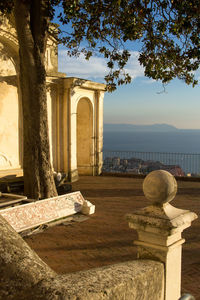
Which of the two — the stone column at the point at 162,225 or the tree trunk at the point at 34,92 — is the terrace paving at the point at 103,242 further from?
the stone column at the point at 162,225

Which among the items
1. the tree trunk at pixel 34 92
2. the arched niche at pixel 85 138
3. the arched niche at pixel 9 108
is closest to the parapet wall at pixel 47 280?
the tree trunk at pixel 34 92

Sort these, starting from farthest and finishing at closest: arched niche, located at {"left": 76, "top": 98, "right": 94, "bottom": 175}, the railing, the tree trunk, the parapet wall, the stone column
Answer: the railing
arched niche, located at {"left": 76, "top": 98, "right": 94, "bottom": 175}
the tree trunk
the stone column
the parapet wall

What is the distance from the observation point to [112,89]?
12.5 meters

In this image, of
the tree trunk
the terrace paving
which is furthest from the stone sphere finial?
the tree trunk

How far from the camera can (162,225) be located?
114 inches

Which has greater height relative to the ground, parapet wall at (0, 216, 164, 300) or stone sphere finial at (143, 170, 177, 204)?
stone sphere finial at (143, 170, 177, 204)

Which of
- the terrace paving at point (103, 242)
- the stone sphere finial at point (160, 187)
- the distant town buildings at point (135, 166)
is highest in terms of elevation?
the stone sphere finial at point (160, 187)

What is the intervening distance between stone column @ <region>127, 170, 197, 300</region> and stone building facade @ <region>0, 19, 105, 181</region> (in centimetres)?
1015

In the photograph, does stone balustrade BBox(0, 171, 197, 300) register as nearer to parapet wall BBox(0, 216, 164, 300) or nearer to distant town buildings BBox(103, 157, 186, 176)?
parapet wall BBox(0, 216, 164, 300)

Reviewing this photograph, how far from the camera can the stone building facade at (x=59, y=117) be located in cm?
1255

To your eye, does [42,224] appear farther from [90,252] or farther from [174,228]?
[174,228]

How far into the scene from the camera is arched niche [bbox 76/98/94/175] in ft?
54.9

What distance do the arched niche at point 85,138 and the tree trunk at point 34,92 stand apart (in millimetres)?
7398

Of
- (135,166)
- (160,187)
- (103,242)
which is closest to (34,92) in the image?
(103,242)
